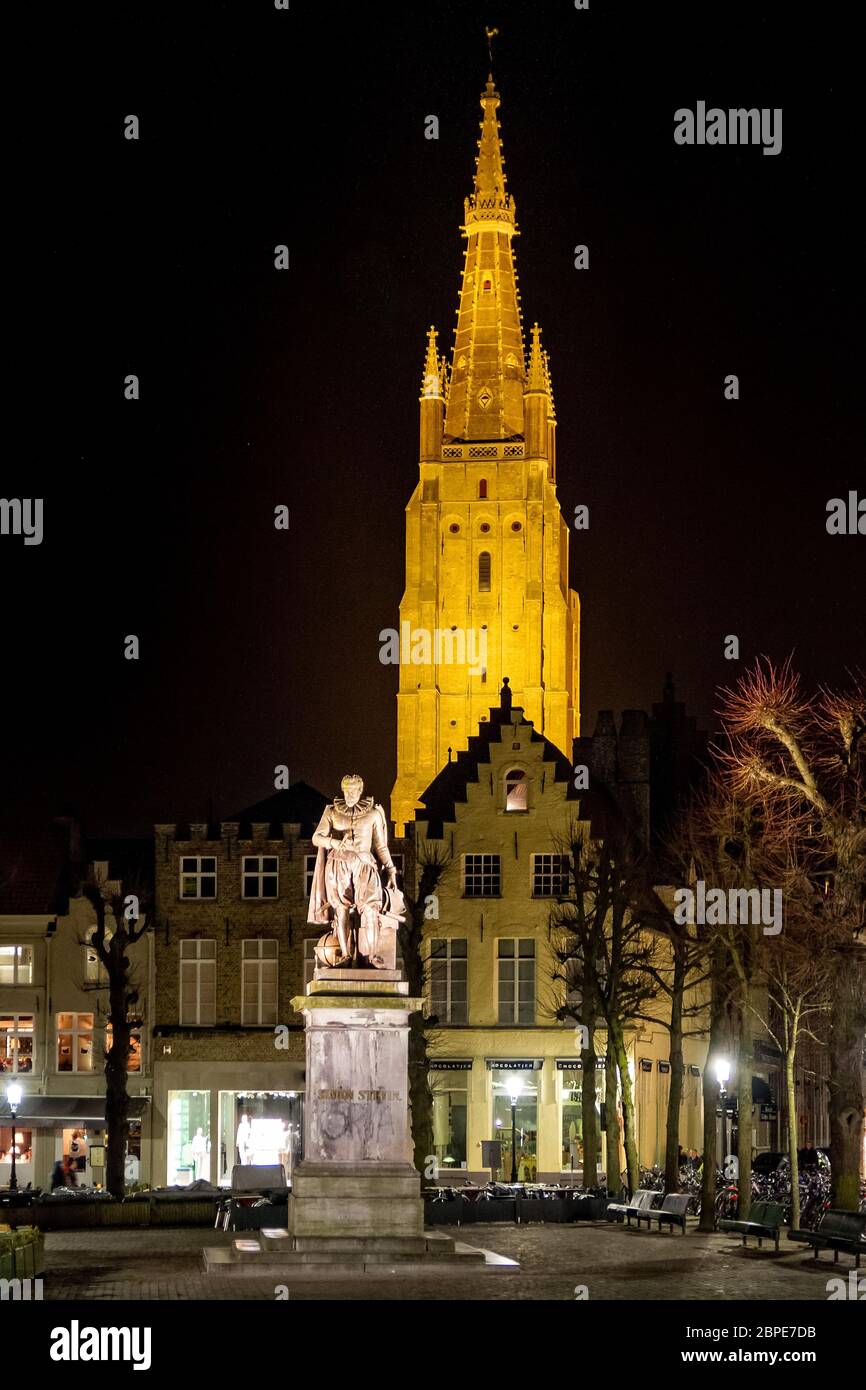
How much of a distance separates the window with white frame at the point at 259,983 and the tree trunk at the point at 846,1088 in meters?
31.0

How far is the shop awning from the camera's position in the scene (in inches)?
2377

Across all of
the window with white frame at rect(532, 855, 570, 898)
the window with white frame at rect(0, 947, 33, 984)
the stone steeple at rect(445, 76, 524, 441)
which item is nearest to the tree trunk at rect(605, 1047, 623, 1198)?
the window with white frame at rect(532, 855, 570, 898)

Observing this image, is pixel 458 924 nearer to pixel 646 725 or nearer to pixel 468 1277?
pixel 646 725

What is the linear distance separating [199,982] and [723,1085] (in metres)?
14.7

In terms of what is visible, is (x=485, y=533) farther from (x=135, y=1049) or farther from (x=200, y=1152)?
(x=200, y=1152)

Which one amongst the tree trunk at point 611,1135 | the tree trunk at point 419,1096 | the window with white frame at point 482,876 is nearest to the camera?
the tree trunk at point 611,1135

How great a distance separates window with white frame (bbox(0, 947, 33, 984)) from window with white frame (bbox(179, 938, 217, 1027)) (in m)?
4.23

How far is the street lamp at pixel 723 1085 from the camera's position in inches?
1633

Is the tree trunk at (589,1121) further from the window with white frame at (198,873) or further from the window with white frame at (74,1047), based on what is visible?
the window with white frame at (74,1047)

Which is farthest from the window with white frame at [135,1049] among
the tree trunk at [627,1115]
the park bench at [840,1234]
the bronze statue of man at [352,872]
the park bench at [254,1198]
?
the bronze statue of man at [352,872]

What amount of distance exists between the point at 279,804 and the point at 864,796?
33659 millimetres

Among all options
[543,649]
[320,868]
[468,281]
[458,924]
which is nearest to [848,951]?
[320,868]

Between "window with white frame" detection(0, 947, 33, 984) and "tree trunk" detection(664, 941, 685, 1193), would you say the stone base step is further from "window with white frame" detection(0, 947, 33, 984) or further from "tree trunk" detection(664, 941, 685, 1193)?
"window with white frame" detection(0, 947, 33, 984)

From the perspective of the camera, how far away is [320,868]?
1192 inches
